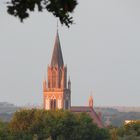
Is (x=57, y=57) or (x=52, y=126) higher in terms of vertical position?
(x=57, y=57)

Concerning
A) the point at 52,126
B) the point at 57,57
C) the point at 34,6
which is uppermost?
the point at 57,57

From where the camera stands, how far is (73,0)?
10086 mm

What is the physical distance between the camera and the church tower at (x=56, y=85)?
561ft

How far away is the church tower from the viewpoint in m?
171

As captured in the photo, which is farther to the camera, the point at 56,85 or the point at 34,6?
the point at 56,85

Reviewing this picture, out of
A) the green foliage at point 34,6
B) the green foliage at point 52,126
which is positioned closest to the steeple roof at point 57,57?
the green foliage at point 52,126

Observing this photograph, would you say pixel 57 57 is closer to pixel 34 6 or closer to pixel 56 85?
pixel 56 85

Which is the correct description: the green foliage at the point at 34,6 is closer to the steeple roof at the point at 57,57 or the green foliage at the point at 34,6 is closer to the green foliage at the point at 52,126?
the green foliage at the point at 52,126

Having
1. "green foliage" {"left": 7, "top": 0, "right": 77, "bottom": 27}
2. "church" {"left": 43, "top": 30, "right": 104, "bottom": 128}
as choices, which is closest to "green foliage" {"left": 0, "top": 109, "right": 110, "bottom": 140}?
"church" {"left": 43, "top": 30, "right": 104, "bottom": 128}

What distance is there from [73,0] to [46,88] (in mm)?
163785

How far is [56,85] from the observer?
173m

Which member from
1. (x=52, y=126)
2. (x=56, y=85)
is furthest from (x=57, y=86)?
(x=52, y=126)

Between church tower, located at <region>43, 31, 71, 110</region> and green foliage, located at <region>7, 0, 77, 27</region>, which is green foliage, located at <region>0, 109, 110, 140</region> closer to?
church tower, located at <region>43, 31, 71, 110</region>

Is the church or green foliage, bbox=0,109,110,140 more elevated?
the church
